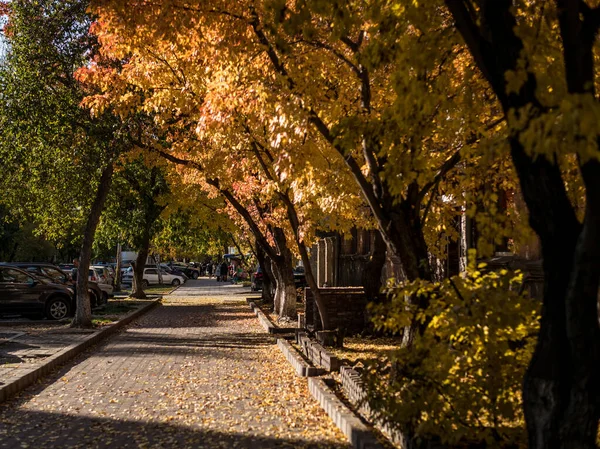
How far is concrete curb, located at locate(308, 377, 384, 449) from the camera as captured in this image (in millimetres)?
6525

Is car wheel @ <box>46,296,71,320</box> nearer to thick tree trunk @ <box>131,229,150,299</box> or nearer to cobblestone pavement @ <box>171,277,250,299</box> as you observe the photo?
thick tree trunk @ <box>131,229,150,299</box>

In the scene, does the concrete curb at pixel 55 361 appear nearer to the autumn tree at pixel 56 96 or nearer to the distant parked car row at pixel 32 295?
the autumn tree at pixel 56 96

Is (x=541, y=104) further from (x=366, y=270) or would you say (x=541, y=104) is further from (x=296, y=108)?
(x=366, y=270)

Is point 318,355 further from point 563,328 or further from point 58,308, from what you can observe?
point 58,308

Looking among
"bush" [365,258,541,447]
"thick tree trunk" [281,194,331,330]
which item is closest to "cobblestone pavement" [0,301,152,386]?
"thick tree trunk" [281,194,331,330]

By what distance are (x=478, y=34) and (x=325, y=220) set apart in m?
13.4

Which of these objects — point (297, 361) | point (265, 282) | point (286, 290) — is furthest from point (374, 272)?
point (265, 282)

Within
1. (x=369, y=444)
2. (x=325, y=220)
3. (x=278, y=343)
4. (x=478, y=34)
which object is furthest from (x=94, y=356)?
(x=478, y=34)

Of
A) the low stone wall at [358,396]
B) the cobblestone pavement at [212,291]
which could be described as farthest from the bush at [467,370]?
the cobblestone pavement at [212,291]

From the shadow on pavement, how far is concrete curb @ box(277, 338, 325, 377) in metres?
3.33

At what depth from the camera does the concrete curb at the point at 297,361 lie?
428 inches

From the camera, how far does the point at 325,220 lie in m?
18.3

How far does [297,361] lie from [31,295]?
11.7m

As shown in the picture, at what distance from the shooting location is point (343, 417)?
7.49 meters
